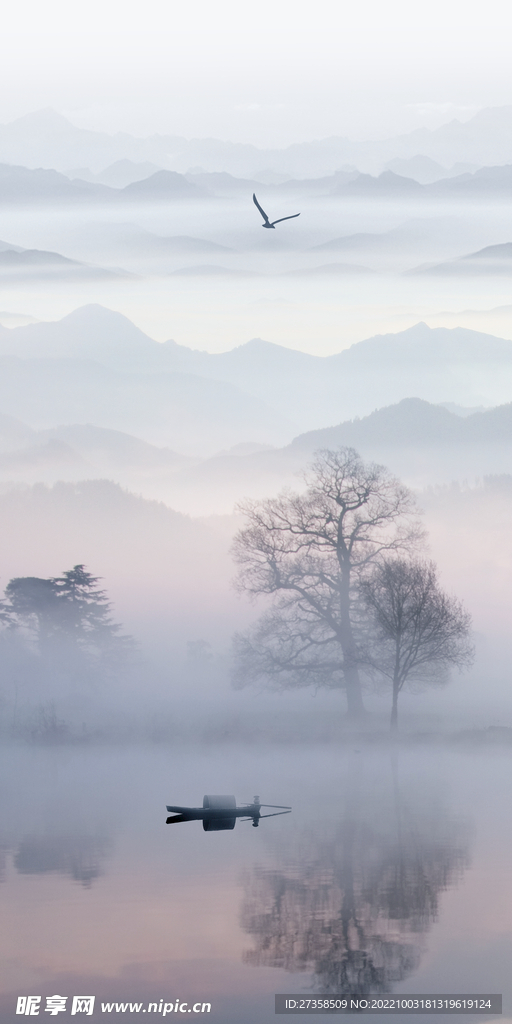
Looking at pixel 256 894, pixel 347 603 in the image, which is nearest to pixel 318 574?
pixel 347 603

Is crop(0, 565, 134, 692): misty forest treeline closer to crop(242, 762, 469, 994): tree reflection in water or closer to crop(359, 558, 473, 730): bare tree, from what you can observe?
crop(359, 558, 473, 730): bare tree

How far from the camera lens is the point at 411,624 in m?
59.0

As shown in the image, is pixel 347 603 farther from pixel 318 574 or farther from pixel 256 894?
pixel 256 894

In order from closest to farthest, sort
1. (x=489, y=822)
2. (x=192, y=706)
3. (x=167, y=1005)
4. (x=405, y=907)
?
(x=167, y=1005) < (x=405, y=907) < (x=489, y=822) < (x=192, y=706)

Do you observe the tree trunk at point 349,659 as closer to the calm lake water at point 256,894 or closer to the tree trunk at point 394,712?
the tree trunk at point 394,712

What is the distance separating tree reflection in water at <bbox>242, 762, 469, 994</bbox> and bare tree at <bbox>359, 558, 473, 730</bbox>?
23825 mm

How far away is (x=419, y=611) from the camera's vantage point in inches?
2314

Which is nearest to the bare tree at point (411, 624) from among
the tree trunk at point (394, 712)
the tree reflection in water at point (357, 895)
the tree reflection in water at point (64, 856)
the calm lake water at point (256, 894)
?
the tree trunk at point (394, 712)

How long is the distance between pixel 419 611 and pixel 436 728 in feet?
19.9

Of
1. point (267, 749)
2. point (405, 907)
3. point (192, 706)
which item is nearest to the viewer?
point (405, 907)

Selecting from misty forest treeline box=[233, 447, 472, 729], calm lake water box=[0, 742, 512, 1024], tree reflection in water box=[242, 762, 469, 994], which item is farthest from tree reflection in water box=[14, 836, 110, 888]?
misty forest treeline box=[233, 447, 472, 729]

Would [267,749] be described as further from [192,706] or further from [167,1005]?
[167,1005]

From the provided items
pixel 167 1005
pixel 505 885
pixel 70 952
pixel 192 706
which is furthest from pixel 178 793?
pixel 192 706

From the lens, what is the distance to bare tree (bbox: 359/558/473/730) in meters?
58.8
